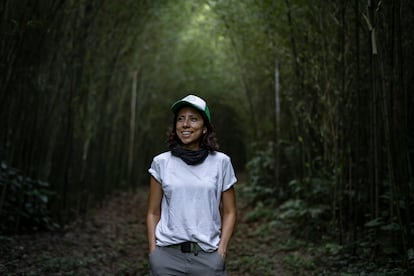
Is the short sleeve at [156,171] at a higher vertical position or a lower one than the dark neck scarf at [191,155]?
lower

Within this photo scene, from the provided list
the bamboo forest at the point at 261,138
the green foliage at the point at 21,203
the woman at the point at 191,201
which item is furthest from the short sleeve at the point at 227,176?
the green foliage at the point at 21,203

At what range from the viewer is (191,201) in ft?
5.88

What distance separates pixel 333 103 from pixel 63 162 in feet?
9.85

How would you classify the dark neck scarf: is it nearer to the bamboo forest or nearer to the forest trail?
the bamboo forest

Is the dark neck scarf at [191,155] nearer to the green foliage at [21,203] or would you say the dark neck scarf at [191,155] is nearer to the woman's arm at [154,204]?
the woman's arm at [154,204]

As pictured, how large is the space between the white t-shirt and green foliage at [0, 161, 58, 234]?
270 cm

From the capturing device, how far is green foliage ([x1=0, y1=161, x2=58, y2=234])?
172 inches

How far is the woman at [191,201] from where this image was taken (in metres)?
1.76

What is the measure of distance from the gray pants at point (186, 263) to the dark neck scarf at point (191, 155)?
32 centimetres

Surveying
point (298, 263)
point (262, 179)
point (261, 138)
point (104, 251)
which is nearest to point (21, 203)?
point (104, 251)

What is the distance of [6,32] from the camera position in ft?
12.1

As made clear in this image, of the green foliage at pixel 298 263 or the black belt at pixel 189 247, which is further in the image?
the green foliage at pixel 298 263

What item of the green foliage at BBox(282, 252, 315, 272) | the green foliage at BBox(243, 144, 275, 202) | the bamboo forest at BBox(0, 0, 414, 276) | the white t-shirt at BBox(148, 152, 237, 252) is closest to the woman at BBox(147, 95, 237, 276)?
the white t-shirt at BBox(148, 152, 237, 252)

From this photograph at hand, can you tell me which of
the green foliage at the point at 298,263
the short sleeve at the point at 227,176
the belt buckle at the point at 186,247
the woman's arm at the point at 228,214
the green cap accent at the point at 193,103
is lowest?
the green foliage at the point at 298,263
